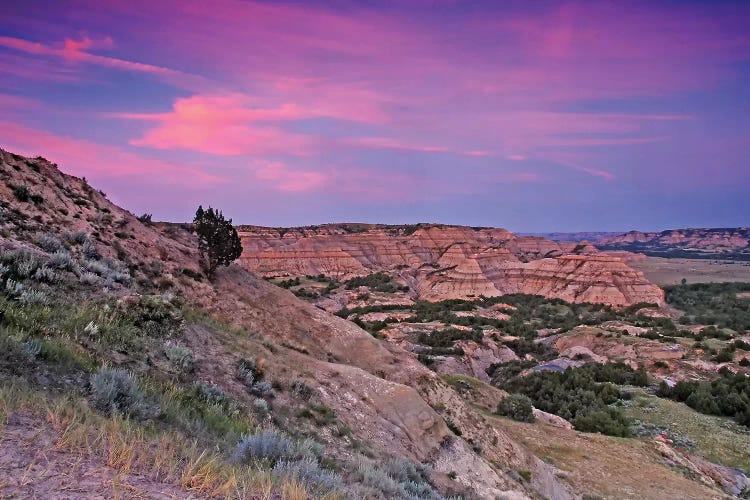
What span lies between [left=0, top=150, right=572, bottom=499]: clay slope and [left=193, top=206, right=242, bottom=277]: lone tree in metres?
0.54

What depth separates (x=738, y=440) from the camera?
A: 22.4 metres

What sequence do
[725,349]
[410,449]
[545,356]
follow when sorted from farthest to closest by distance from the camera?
1. [545,356]
2. [725,349]
3. [410,449]

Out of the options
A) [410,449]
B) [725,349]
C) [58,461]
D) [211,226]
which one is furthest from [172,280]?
[725,349]

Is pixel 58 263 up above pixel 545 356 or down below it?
above

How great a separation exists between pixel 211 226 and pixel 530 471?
43.7 feet

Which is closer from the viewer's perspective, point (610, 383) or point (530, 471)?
point (530, 471)

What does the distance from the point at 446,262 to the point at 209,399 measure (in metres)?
96.7

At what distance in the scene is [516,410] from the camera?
67.6ft

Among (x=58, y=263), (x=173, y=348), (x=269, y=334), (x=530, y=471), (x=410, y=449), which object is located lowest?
(x=530, y=471)

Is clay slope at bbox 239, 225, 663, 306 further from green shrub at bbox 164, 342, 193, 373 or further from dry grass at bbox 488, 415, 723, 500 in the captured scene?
green shrub at bbox 164, 342, 193, 373

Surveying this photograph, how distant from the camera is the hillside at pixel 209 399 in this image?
13.3 ft

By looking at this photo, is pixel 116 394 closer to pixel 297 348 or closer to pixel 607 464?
pixel 297 348

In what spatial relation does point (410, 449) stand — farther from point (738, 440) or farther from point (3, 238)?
point (738, 440)

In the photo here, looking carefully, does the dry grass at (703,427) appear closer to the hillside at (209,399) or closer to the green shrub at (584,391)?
the green shrub at (584,391)
